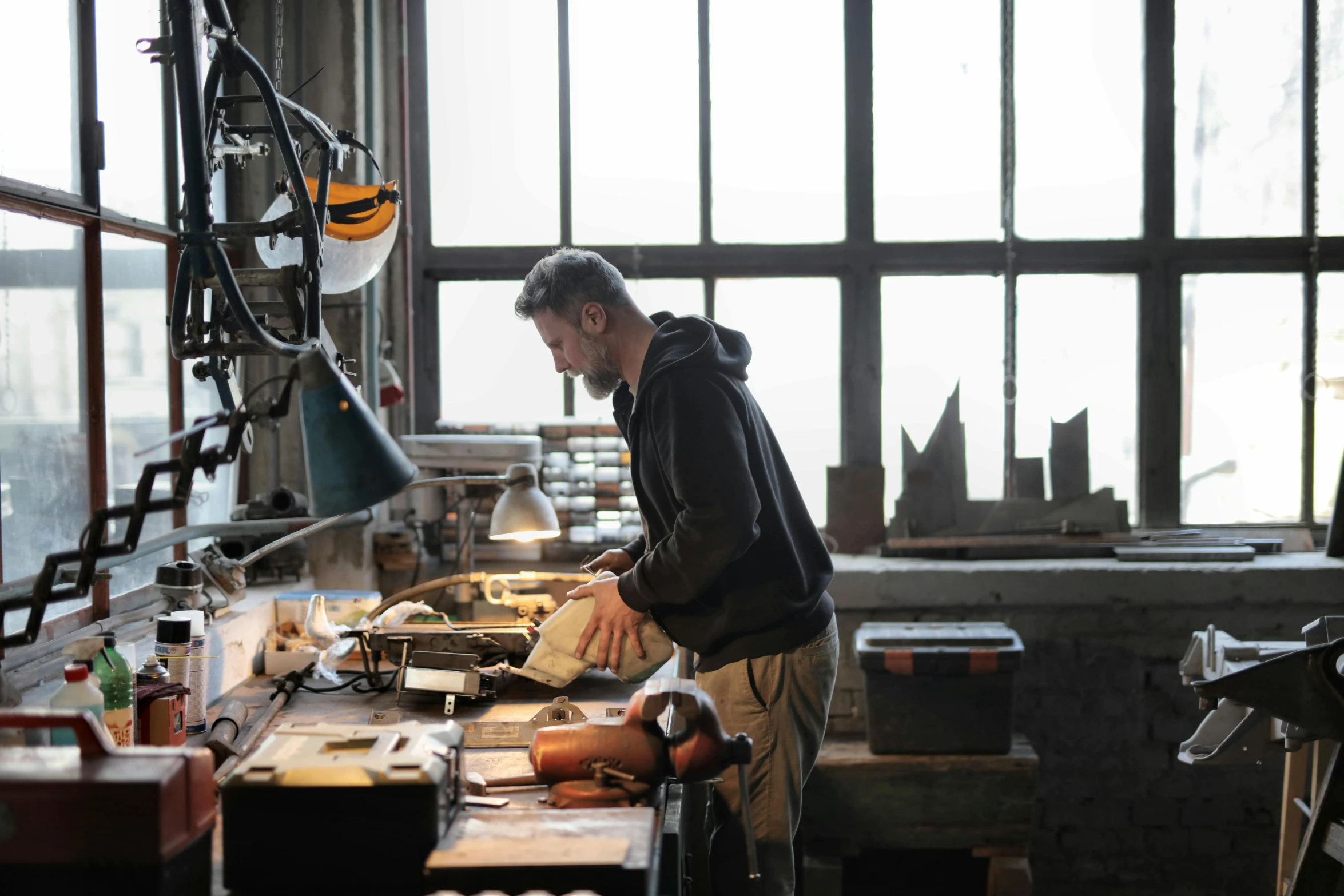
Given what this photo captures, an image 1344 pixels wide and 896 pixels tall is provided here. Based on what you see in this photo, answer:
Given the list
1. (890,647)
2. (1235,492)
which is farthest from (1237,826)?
(890,647)

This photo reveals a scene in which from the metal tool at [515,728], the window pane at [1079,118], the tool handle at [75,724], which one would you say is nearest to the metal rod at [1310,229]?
the window pane at [1079,118]

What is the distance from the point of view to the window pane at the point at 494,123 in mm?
3969

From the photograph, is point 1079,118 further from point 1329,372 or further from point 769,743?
point 769,743

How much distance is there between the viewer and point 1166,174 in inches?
153

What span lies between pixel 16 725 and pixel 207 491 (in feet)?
6.53

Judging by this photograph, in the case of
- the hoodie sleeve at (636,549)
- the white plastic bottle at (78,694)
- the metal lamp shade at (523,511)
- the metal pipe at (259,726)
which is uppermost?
the metal lamp shade at (523,511)

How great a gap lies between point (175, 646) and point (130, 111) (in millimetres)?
1625

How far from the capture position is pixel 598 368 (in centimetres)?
233

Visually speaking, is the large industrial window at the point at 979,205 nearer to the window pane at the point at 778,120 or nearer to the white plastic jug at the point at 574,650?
the window pane at the point at 778,120

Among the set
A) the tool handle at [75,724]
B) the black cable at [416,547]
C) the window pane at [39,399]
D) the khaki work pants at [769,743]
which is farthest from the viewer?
the black cable at [416,547]

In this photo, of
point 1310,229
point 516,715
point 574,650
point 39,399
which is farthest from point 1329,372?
point 39,399

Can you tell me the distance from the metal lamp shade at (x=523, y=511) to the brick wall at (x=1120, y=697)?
4.34 ft

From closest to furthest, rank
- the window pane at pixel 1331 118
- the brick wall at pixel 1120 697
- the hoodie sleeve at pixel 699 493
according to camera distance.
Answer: the hoodie sleeve at pixel 699 493, the brick wall at pixel 1120 697, the window pane at pixel 1331 118

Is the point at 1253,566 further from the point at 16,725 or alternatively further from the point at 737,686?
the point at 16,725
